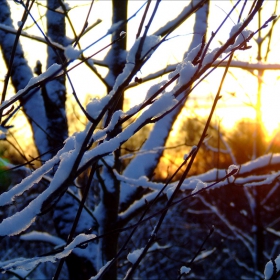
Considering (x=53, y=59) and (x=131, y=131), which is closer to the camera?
(x=131, y=131)

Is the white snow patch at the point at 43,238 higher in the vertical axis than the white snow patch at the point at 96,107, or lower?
higher

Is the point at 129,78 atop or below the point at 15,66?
below

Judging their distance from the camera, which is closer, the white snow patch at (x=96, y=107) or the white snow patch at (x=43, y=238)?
the white snow patch at (x=96, y=107)

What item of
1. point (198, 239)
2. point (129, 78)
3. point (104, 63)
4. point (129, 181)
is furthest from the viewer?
point (198, 239)

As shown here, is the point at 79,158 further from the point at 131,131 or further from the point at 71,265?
the point at 71,265

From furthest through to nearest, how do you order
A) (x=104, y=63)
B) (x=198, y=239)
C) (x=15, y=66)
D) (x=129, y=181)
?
(x=198, y=239) < (x=15, y=66) < (x=104, y=63) < (x=129, y=181)

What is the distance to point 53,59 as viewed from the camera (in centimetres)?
292

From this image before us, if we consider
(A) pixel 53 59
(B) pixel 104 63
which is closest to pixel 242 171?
Answer: (B) pixel 104 63

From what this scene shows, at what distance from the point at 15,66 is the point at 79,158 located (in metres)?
2.40

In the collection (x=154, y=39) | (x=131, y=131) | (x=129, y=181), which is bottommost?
(x=131, y=131)

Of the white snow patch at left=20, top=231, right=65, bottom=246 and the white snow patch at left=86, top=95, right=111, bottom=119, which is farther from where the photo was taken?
the white snow patch at left=20, top=231, right=65, bottom=246

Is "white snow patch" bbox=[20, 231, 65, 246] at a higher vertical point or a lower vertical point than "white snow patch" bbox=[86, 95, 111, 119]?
higher

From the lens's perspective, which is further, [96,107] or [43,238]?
[43,238]

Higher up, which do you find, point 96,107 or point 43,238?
point 43,238
